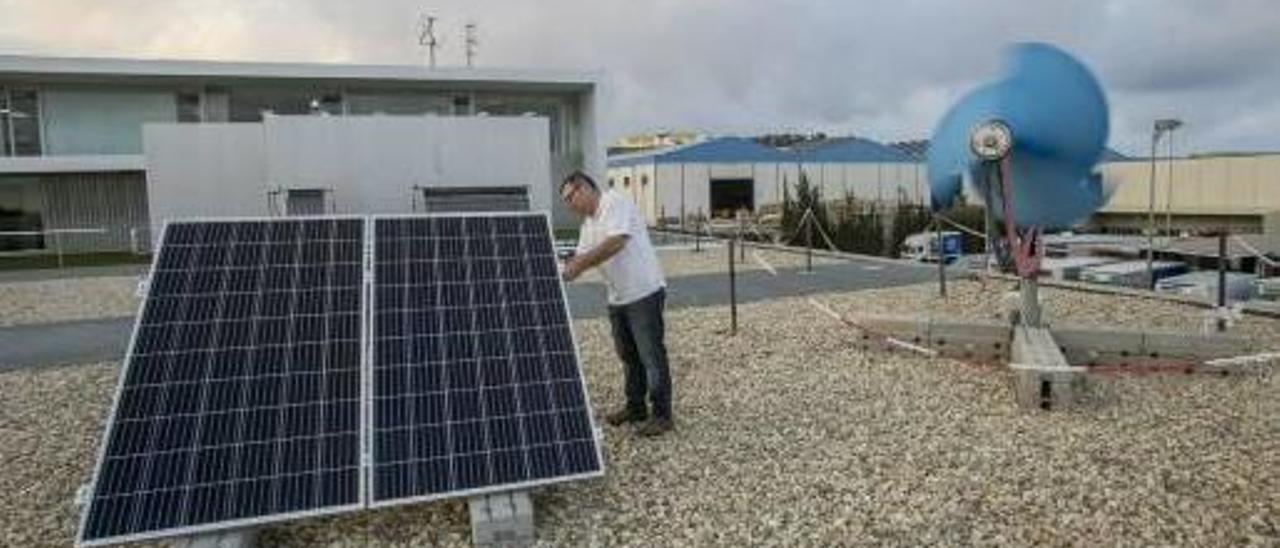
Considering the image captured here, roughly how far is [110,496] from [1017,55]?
7.30m

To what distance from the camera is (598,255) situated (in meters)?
5.75

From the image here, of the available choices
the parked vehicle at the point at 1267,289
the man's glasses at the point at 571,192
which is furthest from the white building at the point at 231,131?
the man's glasses at the point at 571,192

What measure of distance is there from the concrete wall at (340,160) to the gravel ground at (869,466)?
14.2 metres

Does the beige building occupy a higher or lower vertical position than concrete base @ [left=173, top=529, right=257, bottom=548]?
higher

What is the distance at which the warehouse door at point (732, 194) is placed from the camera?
49.5 meters

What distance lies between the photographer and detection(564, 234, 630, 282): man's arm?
5746mm

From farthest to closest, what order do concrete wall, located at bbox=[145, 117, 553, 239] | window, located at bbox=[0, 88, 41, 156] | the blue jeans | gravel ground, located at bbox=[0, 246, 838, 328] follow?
1. window, located at bbox=[0, 88, 41, 156]
2. concrete wall, located at bbox=[145, 117, 553, 239]
3. gravel ground, located at bbox=[0, 246, 838, 328]
4. the blue jeans

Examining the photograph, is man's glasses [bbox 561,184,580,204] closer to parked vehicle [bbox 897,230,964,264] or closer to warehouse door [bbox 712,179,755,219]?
parked vehicle [bbox 897,230,964,264]

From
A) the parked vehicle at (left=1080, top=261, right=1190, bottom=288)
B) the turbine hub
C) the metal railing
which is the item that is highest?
the turbine hub

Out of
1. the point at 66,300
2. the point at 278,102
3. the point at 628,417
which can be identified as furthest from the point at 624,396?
the point at 278,102

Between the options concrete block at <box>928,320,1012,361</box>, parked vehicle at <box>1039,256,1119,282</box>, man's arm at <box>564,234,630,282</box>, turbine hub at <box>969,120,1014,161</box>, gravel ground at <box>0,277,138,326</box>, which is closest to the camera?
man's arm at <box>564,234,630,282</box>

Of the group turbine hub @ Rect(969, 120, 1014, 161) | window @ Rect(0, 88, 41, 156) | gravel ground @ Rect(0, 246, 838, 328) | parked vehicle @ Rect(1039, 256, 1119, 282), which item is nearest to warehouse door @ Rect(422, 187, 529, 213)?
gravel ground @ Rect(0, 246, 838, 328)

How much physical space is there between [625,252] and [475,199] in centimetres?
1556

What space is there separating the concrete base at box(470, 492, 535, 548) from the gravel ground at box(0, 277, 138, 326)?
34.6 ft
